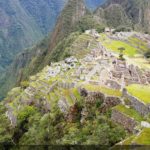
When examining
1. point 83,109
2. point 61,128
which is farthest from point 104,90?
point 61,128

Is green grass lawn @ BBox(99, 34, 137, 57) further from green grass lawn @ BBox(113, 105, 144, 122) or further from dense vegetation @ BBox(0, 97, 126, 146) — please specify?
green grass lawn @ BBox(113, 105, 144, 122)

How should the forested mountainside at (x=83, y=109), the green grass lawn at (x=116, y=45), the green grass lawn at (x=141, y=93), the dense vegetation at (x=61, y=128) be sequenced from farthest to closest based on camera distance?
the green grass lawn at (x=116, y=45), the green grass lawn at (x=141, y=93), the forested mountainside at (x=83, y=109), the dense vegetation at (x=61, y=128)

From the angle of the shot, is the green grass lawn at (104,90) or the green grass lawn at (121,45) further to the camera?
the green grass lawn at (121,45)

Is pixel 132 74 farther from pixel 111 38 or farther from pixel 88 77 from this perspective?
pixel 111 38

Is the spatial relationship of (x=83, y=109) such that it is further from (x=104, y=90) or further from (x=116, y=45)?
(x=116, y=45)

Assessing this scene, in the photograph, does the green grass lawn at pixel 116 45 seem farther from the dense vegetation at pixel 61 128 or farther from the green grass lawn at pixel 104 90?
the green grass lawn at pixel 104 90

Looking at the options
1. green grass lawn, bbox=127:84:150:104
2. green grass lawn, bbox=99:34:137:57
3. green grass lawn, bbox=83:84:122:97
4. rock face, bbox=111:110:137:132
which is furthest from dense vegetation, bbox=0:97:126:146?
green grass lawn, bbox=99:34:137:57

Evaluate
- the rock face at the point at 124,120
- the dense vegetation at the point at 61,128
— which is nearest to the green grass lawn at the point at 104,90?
the dense vegetation at the point at 61,128
